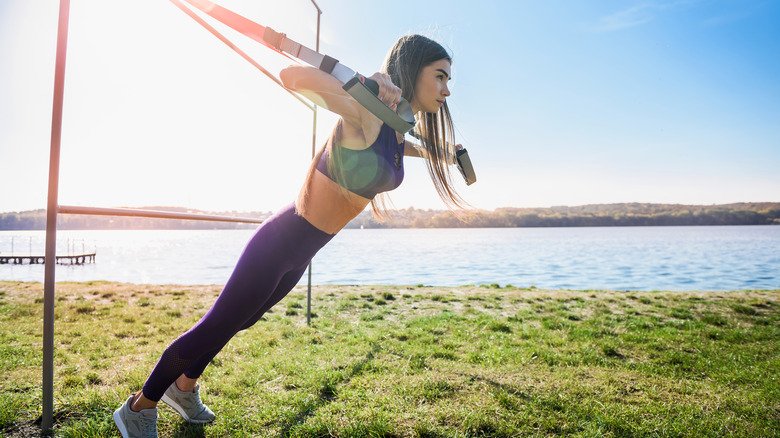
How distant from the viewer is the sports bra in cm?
167

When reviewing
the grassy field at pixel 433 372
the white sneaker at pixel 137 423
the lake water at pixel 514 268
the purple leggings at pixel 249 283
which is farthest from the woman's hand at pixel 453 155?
the lake water at pixel 514 268

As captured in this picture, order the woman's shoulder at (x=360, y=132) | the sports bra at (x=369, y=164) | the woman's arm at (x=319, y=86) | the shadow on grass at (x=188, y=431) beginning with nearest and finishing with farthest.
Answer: the woman's arm at (x=319, y=86) < the woman's shoulder at (x=360, y=132) < the sports bra at (x=369, y=164) < the shadow on grass at (x=188, y=431)

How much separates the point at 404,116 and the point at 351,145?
0.31 metres

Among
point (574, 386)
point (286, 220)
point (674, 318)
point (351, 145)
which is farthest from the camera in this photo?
point (674, 318)

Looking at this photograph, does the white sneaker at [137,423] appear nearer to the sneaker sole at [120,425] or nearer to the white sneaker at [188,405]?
the sneaker sole at [120,425]

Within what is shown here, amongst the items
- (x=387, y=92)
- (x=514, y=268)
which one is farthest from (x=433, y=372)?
(x=514, y=268)

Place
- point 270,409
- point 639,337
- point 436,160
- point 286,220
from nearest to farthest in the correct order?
point 286,220 → point 436,160 → point 270,409 → point 639,337

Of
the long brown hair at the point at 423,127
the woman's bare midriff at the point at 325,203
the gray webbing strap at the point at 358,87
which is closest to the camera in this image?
the gray webbing strap at the point at 358,87

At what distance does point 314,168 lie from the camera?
71.0 inches

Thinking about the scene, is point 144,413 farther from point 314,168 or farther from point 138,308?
point 138,308

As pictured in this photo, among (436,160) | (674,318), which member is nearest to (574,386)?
(436,160)

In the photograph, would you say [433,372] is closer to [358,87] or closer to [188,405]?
[188,405]

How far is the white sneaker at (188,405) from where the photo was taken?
2.27m

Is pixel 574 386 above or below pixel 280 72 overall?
below
